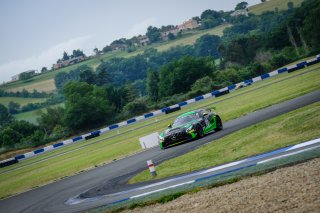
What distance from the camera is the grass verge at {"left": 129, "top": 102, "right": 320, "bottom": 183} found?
13.5 m

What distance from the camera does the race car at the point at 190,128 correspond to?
70.8 feet

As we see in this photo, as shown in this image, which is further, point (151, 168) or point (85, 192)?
point (85, 192)

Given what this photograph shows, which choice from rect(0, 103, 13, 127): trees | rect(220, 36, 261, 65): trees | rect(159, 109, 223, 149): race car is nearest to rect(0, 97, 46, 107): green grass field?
rect(0, 103, 13, 127): trees

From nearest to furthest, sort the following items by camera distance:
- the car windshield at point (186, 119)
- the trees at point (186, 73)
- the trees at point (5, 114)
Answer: the car windshield at point (186, 119) < the trees at point (186, 73) < the trees at point (5, 114)

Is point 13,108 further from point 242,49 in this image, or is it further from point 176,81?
point 242,49

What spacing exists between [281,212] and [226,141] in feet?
33.8

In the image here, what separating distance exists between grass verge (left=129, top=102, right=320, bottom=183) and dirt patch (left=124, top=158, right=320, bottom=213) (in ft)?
12.8

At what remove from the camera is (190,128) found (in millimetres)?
21516

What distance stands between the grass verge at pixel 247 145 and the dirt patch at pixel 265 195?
3.89m

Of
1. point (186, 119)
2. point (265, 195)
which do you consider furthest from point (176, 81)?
point (265, 195)

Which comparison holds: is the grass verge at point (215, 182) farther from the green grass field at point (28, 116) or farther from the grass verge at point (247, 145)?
the green grass field at point (28, 116)

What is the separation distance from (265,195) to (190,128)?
533 inches

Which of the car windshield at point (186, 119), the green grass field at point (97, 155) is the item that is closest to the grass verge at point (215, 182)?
the car windshield at point (186, 119)

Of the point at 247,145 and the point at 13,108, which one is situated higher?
the point at 13,108
